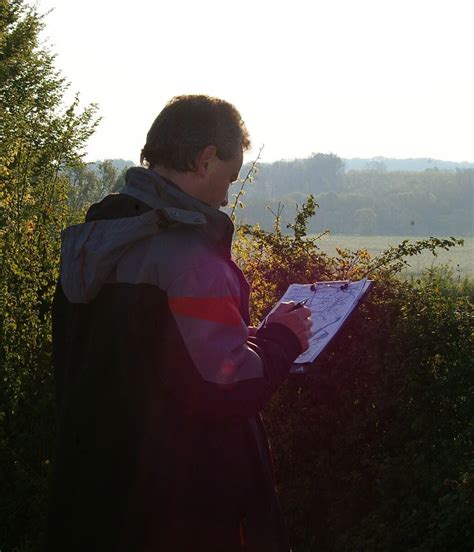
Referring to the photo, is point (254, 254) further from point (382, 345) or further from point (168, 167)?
point (168, 167)

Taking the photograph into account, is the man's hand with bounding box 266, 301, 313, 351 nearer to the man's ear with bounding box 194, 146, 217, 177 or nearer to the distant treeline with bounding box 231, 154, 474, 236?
the man's ear with bounding box 194, 146, 217, 177

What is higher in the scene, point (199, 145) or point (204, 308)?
point (199, 145)

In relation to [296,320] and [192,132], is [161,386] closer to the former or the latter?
[296,320]

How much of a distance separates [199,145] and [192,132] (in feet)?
0.13

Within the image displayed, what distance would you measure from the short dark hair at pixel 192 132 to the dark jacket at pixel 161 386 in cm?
9

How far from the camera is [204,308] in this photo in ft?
6.13

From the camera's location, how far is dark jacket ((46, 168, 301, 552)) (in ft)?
6.19

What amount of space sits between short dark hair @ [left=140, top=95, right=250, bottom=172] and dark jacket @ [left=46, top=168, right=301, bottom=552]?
89 millimetres

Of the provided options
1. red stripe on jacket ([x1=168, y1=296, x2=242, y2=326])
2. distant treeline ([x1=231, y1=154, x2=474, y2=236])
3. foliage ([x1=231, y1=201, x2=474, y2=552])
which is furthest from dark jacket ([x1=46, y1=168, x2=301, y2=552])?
distant treeline ([x1=231, y1=154, x2=474, y2=236])

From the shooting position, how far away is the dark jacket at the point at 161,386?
74.2 inches

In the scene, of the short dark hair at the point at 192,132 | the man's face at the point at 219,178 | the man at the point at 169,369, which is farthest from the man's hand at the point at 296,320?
the short dark hair at the point at 192,132

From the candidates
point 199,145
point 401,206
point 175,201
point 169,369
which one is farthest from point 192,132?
A: point 401,206

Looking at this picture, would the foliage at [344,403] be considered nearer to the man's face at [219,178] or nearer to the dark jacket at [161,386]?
the dark jacket at [161,386]

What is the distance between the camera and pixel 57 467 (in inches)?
83.8
